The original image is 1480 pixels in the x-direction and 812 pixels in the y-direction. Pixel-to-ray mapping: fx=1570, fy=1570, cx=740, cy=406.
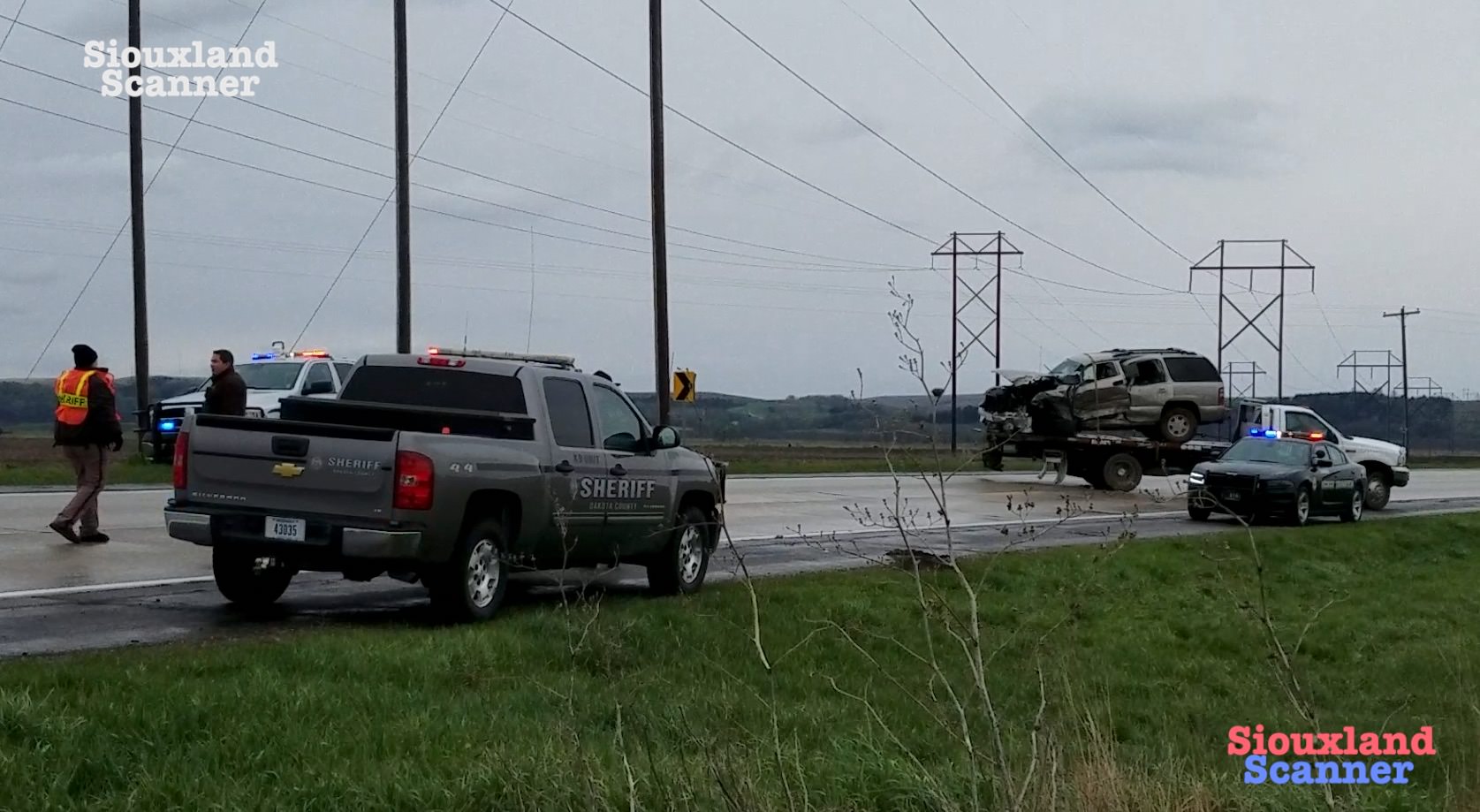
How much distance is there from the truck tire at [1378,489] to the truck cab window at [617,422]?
24.7 m

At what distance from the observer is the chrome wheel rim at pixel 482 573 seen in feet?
35.4

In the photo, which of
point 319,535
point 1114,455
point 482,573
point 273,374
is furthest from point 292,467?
point 1114,455

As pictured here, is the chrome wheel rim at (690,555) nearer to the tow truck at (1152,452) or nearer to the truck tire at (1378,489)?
the tow truck at (1152,452)

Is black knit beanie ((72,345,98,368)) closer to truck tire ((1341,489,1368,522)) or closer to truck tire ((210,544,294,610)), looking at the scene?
truck tire ((210,544,294,610))

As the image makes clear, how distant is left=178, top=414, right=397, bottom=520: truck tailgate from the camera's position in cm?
1021

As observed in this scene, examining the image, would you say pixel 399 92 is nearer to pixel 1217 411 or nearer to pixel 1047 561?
pixel 1047 561

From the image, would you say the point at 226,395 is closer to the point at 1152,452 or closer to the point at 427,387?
the point at 427,387

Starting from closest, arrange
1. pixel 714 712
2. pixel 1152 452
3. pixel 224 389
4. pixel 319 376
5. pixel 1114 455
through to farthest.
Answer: pixel 714 712
pixel 224 389
pixel 319 376
pixel 1152 452
pixel 1114 455

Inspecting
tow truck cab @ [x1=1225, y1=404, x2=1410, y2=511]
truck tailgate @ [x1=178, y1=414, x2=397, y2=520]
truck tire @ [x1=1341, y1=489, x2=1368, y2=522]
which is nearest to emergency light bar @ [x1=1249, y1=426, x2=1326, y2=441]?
tow truck cab @ [x1=1225, y1=404, x2=1410, y2=511]

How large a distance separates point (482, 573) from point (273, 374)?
50.5 feet

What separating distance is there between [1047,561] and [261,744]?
1208 centimetres

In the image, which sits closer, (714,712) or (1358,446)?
(714,712)

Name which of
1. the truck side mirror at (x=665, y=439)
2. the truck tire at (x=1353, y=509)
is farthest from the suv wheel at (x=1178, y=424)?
the truck side mirror at (x=665, y=439)

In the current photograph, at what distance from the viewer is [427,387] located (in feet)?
39.5
